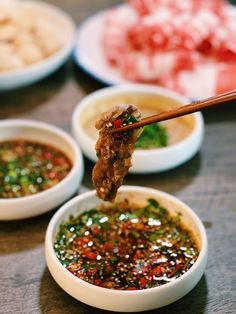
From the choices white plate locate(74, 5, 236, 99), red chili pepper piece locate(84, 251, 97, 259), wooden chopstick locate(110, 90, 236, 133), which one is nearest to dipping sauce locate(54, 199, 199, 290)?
red chili pepper piece locate(84, 251, 97, 259)

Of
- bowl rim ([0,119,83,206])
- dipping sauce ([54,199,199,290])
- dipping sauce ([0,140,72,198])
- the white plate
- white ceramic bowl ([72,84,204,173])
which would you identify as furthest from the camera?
the white plate

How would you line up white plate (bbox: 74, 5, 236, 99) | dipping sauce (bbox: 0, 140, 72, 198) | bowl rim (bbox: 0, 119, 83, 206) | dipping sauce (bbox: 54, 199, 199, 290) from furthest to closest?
white plate (bbox: 74, 5, 236, 99) < dipping sauce (bbox: 0, 140, 72, 198) < bowl rim (bbox: 0, 119, 83, 206) < dipping sauce (bbox: 54, 199, 199, 290)

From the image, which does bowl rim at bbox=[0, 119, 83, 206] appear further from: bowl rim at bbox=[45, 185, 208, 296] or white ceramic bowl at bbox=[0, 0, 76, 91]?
white ceramic bowl at bbox=[0, 0, 76, 91]

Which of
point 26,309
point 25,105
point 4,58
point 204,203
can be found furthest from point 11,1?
point 26,309

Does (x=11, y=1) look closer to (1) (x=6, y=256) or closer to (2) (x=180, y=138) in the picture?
(2) (x=180, y=138)

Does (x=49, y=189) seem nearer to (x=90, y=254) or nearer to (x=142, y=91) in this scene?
(x=90, y=254)

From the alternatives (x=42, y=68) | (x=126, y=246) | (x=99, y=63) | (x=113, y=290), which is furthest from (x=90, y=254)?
(x=99, y=63)
